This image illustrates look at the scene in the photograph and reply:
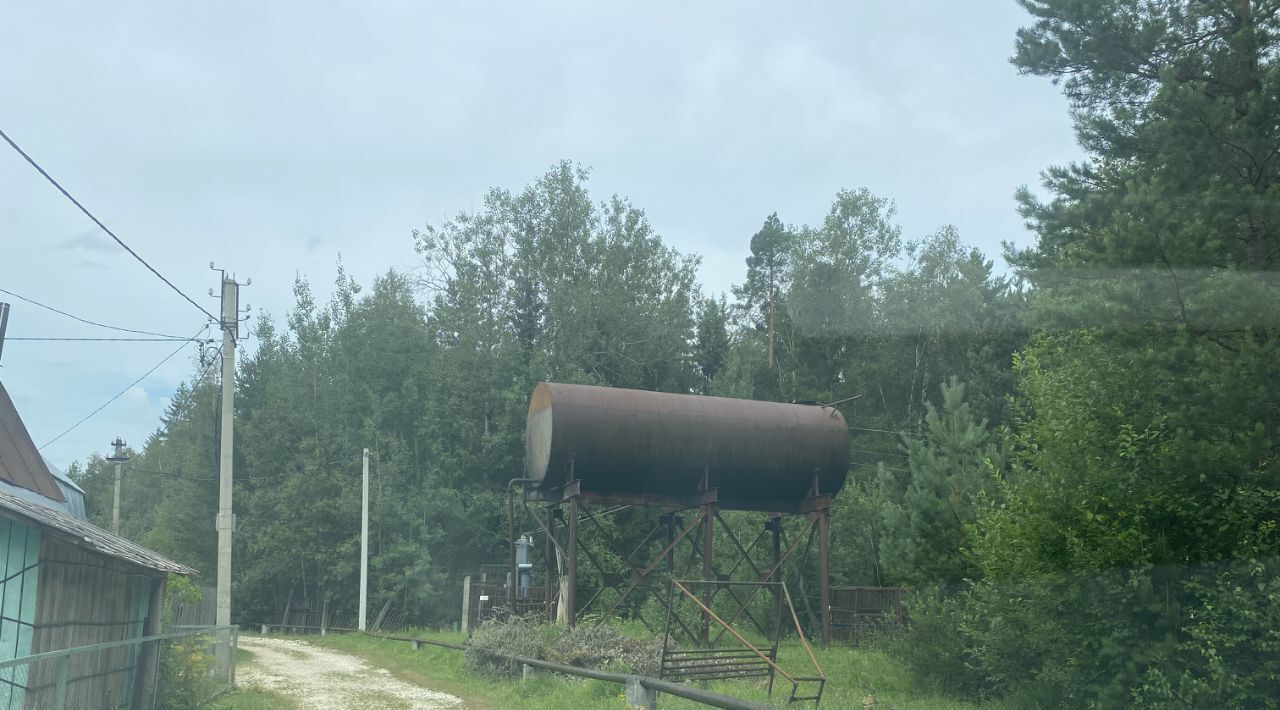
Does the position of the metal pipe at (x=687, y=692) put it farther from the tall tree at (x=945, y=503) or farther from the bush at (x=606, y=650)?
the tall tree at (x=945, y=503)

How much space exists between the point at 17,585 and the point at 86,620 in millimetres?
2122

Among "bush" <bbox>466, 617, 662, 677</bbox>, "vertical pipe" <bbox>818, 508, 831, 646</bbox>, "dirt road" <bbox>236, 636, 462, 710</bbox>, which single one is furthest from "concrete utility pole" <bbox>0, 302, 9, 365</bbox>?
"vertical pipe" <bbox>818, 508, 831, 646</bbox>

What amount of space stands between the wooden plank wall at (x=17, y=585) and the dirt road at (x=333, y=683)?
5.06 m

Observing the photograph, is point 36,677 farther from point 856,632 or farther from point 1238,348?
point 856,632

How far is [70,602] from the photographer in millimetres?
12516

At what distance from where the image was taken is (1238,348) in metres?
10.3

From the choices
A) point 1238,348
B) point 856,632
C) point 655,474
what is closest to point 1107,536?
point 1238,348

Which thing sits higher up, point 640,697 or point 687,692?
point 687,692

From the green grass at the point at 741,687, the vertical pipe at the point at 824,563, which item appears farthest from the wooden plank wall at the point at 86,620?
the vertical pipe at the point at 824,563

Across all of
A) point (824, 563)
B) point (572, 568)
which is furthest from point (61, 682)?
point (824, 563)

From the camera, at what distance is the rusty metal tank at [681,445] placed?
19734 millimetres

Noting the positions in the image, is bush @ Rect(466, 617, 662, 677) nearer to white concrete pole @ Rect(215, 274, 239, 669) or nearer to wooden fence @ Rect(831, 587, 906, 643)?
white concrete pole @ Rect(215, 274, 239, 669)

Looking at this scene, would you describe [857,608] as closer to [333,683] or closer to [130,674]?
[333,683]

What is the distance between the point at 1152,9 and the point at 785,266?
39711mm
